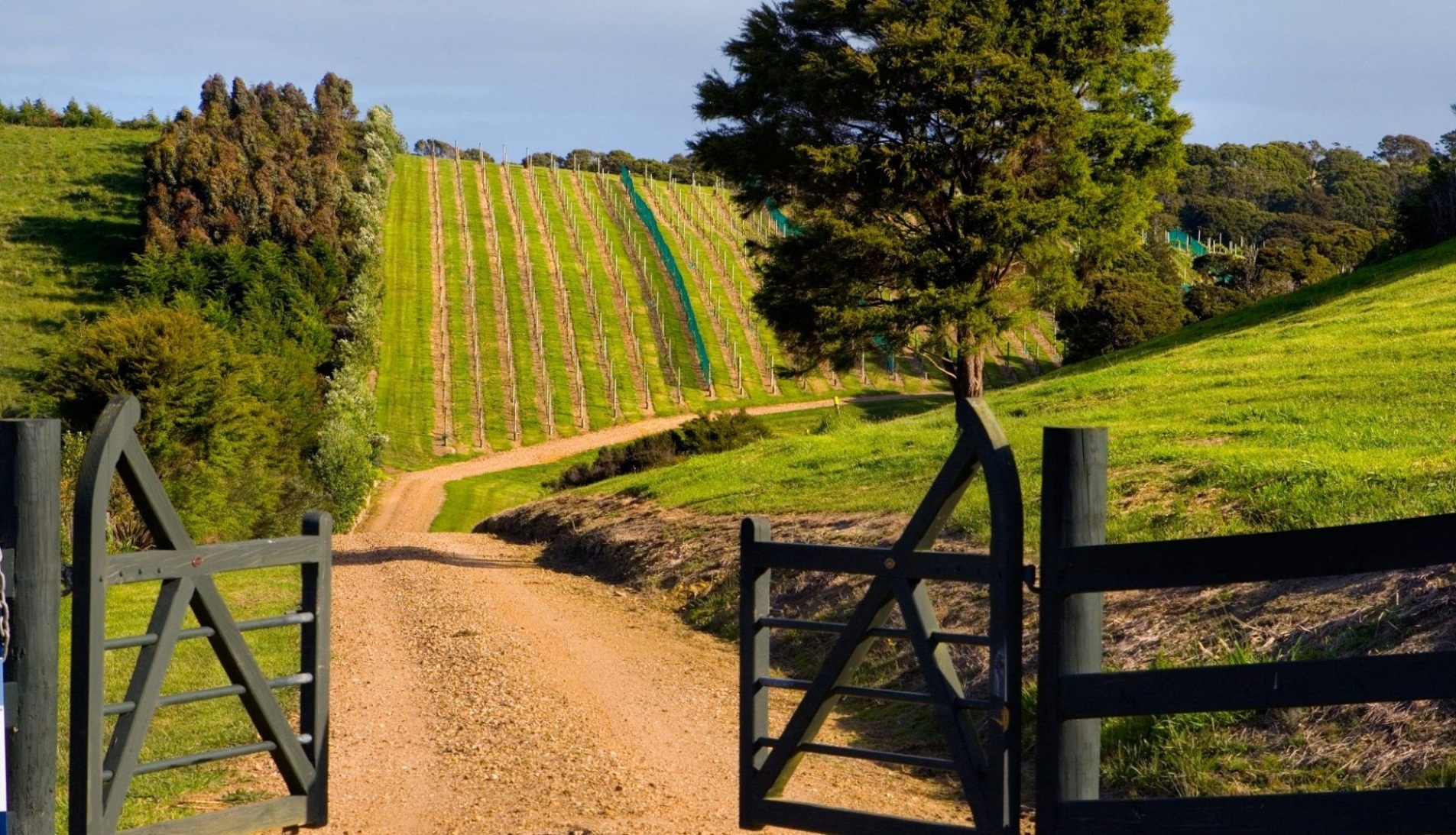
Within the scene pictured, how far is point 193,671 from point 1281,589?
9.87 m

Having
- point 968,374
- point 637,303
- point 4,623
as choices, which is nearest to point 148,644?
point 4,623

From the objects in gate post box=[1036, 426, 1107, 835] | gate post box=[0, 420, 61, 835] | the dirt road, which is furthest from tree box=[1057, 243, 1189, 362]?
gate post box=[0, 420, 61, 835]

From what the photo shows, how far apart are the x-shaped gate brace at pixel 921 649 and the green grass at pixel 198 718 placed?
3.36 metres

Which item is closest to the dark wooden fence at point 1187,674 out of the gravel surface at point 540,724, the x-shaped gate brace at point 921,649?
the x-shaped gate brace at point 921,649

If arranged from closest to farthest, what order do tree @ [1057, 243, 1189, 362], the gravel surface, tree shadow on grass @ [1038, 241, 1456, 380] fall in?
1. the gravel surface
2. tree shadow on grass @ [1038, 241, 1456, 380]
3. tree @ [1057, 243, 1189, 362]

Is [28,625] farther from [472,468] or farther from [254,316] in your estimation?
[254,316]

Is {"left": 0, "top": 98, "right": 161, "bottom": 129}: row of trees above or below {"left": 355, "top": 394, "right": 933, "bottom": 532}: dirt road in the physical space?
above

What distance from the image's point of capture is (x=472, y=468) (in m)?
61.2

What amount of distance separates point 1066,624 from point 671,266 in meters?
88.0

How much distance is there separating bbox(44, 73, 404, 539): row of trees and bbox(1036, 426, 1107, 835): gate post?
34352mm

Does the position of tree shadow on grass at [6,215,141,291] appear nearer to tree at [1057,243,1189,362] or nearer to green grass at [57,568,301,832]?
tree at [1057,243,1189,362]

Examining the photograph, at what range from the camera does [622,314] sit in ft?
271

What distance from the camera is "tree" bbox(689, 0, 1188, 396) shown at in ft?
63.3

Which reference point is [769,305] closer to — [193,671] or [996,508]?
[193,671]
